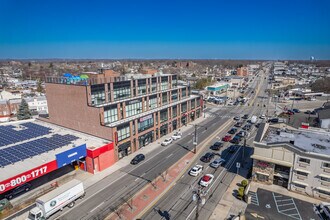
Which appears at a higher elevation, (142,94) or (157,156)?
(142,94)

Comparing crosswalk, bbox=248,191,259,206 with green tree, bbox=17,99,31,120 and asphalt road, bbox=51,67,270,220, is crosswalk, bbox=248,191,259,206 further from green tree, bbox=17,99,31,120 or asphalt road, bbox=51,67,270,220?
green tree, bbox=17,99,31,120

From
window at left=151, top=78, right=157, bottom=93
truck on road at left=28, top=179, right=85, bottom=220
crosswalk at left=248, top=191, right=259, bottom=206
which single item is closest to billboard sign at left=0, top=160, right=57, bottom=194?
truck on road at left=28, top=179, right=85, bottom=220

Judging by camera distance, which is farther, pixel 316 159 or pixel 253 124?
pixel 253 124

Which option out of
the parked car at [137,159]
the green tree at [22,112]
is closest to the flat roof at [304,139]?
the parked car at [137,159]

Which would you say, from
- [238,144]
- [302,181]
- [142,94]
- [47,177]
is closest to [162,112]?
[142,94]

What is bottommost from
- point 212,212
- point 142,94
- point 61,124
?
point 212,212

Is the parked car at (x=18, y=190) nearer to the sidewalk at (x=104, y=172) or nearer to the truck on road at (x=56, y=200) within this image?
the sidewalk at (x=104, y=172)

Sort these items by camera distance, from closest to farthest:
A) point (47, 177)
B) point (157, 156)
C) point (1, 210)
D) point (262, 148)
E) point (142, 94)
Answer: point (1, 210)
point (262, 148)
point (47, 177)
point (157, 156)
point (142, 94)

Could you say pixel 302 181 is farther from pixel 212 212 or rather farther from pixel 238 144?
pixel 238 144
